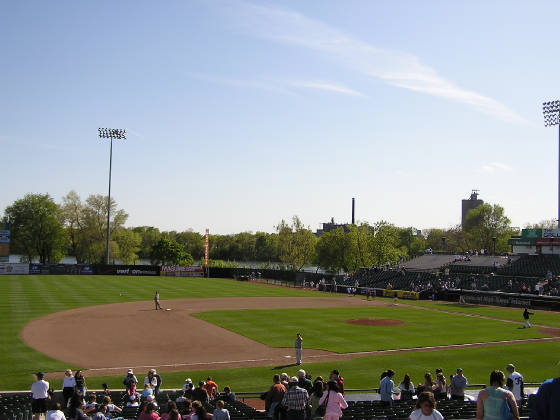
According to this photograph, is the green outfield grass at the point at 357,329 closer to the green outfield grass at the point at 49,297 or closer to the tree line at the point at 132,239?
the green outfield grass at the point at 49,297

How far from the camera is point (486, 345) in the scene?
3006cm

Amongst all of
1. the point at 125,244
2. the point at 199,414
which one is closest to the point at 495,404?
the point at 199,414

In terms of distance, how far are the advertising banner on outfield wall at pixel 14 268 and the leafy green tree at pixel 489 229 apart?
307 ft

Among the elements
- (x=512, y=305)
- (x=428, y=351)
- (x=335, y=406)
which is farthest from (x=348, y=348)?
(x=512, y=305)

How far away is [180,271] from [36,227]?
39591 millimetres

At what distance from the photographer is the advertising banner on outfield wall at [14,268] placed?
76688 mm

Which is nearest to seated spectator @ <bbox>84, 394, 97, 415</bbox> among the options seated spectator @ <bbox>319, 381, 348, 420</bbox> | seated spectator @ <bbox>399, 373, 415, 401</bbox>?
seated spectator @ <bbox>319, 381, 348, 420</bbox>

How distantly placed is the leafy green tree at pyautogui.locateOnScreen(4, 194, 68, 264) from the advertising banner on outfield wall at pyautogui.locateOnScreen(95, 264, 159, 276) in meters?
30.1

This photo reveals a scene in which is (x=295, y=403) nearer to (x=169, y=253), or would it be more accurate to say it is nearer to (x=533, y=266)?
(x=533, y=266)

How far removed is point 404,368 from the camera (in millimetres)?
23984

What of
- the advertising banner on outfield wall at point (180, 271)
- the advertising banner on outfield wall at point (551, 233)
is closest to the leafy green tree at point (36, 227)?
the advertising banner on outfield wall at point (180, 271)

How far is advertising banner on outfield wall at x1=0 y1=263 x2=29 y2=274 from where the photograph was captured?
76.7 meters

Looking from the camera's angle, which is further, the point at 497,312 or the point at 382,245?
the point at 382,245

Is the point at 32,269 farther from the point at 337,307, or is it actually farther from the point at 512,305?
the point at 512,305
